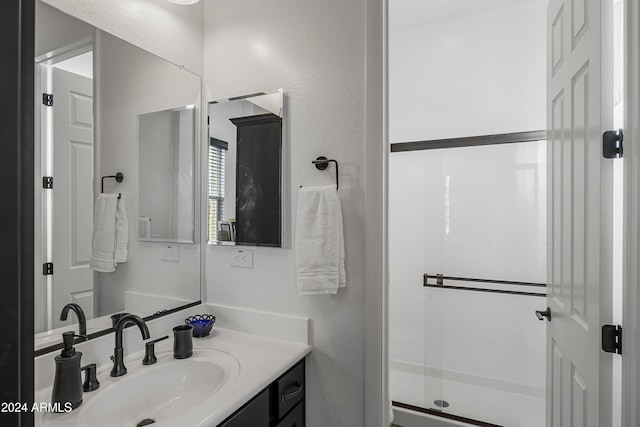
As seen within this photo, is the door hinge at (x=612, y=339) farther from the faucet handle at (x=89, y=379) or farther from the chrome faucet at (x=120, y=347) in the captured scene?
the faucet handle at (x=89, y=379)

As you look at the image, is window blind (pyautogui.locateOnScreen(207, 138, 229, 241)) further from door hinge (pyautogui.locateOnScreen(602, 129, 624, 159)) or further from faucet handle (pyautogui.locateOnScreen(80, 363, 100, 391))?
door hinge (pyautogui.locateOnScreen(602, 129, 624, 159))

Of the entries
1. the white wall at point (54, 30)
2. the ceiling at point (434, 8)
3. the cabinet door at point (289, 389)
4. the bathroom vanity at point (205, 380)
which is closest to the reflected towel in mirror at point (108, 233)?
the bathroom vanity at point (205, 380)

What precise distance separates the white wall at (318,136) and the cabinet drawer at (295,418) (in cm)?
5

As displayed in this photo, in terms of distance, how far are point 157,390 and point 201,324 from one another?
1.07 feet

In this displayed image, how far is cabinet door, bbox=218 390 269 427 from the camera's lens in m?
0.94

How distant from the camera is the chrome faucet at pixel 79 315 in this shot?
3.38ft

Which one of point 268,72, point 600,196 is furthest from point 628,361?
point 268,72

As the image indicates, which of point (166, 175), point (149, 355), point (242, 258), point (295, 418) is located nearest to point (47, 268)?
point (149, 355)

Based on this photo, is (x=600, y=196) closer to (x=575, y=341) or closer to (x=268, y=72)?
(x=575, y=341)

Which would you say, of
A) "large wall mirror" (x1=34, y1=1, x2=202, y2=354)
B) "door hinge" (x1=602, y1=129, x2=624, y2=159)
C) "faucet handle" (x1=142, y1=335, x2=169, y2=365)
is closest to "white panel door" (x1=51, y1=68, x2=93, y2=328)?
"large wall mirror" (x1=34, y1=1, x2=202, y2=354)

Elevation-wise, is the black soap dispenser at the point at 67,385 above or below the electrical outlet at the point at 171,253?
below

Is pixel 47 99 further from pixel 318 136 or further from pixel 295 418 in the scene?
pixel 295 418

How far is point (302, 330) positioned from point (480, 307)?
1.53 metres

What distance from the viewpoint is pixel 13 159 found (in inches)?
12.1
